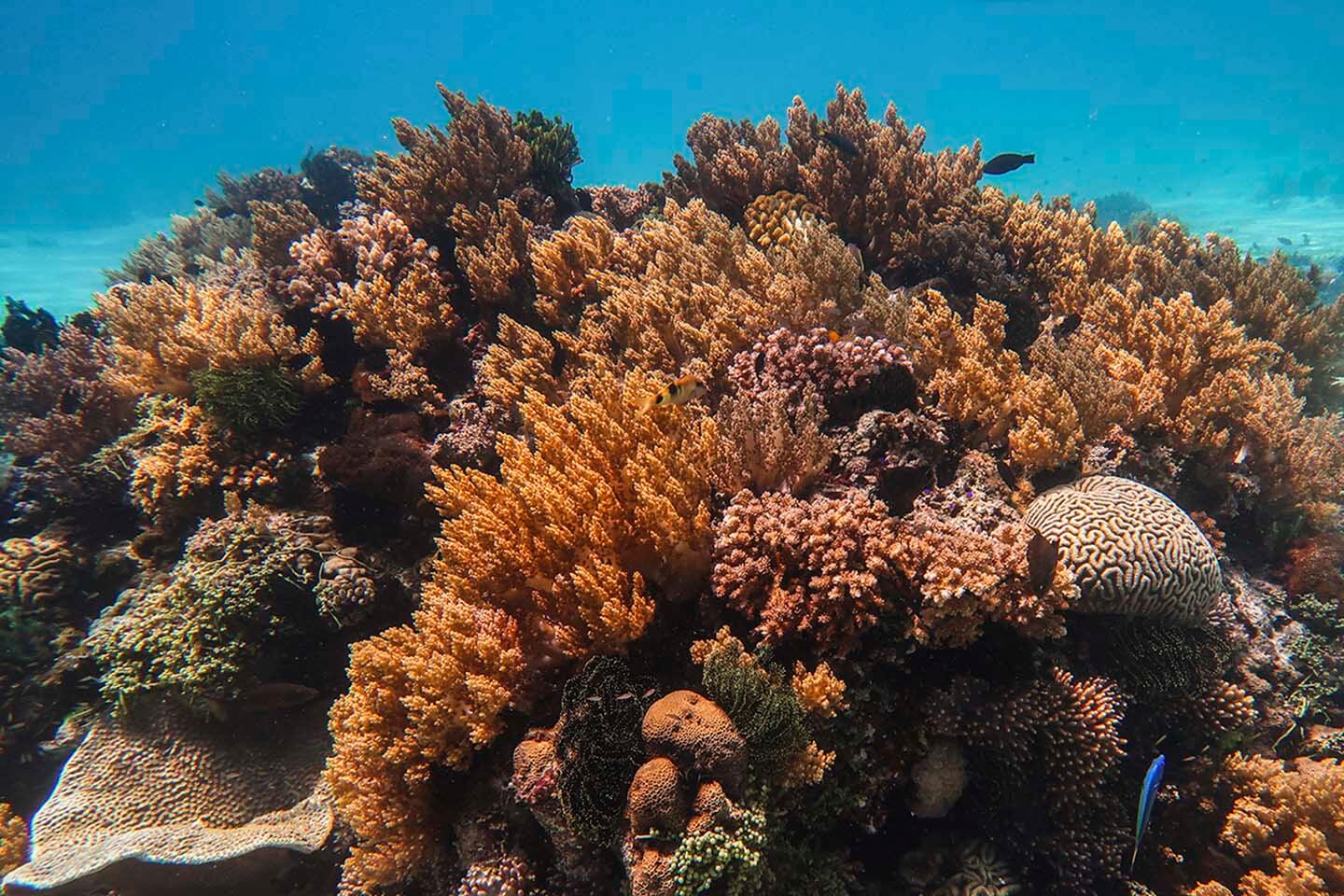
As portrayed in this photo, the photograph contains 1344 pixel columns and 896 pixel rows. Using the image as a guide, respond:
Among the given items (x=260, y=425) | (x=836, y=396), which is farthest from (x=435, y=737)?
(x=260, y=425)

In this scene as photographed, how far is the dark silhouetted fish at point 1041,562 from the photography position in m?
3.06

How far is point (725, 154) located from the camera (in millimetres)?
7578

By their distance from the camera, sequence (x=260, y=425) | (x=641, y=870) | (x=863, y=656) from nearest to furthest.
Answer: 1. (x=641, y=870)
2. (x=863, y=656)
3. (x=260, y=425)

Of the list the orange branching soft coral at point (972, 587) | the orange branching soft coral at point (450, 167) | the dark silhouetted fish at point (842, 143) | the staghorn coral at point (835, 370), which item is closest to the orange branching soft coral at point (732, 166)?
the dark silhouetted fish at point (842, 143)

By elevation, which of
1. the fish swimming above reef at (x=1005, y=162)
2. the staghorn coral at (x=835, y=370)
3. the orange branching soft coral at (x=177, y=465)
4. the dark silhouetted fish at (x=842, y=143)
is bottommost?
the staghorn coral at (x=835, y=370)

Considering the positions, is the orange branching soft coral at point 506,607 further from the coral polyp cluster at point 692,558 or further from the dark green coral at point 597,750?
the dark green coral at point 597,750

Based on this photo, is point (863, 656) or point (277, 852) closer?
point (863, 656)

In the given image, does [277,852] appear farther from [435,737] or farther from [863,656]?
[863,656]

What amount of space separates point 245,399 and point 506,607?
3.96 m

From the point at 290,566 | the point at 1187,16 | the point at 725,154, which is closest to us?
the point at 290,566

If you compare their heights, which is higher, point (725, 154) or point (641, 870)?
point (725, 154)

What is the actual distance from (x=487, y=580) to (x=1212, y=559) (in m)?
4.53

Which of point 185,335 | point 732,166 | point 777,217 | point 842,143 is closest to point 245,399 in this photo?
point 185,335

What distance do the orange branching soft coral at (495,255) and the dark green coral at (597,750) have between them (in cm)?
467
